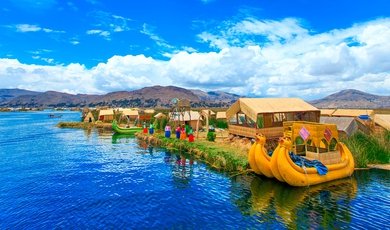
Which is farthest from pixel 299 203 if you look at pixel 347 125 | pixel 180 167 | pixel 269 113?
pixel 347 125

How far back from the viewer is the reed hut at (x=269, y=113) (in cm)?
3019

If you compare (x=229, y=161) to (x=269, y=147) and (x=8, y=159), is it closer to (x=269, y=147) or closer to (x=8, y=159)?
(x=269, y=147)

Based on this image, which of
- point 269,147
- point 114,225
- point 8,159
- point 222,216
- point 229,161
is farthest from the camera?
point 8,159

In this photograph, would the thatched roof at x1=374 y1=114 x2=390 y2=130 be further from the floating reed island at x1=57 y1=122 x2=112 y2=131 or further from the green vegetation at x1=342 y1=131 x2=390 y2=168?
the floating reed island at x1=57 y1=122 x2=112 y2=131

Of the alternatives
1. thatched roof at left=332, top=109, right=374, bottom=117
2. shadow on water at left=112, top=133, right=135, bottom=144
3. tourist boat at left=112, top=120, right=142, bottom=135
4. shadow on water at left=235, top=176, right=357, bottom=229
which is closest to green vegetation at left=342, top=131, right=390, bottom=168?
shadow on water at left=235, top=176, right=357, bottom=229

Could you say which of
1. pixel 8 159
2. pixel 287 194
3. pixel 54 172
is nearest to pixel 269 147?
pixel 287 194

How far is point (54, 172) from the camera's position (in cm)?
2616

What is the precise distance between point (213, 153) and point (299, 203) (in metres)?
12.4

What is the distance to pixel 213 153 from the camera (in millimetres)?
29094

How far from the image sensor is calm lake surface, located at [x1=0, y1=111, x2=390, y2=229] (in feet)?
49.3

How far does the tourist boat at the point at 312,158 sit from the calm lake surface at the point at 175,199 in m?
0.67

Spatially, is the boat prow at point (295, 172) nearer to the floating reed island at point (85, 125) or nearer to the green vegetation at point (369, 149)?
the green vegetation at point (369, 149)

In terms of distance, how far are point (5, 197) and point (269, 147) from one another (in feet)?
74.6

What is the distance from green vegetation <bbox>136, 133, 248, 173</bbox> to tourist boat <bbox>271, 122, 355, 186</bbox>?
15.2ft
